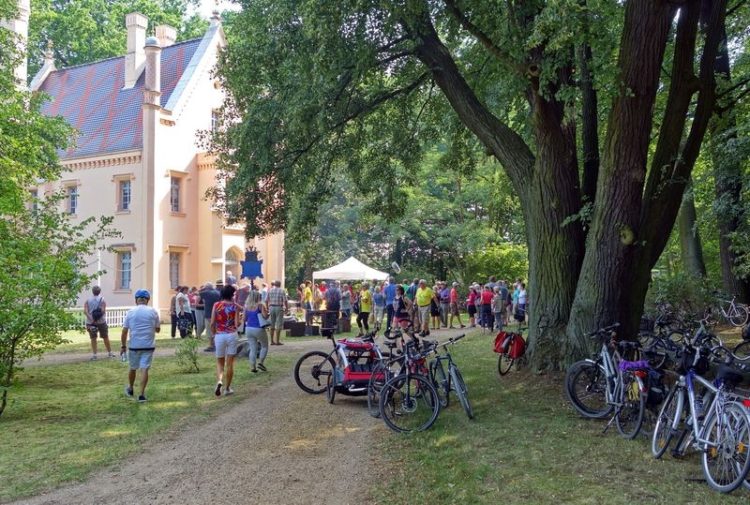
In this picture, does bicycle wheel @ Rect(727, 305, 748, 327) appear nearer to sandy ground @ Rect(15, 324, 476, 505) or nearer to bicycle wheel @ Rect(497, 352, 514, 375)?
bicycle wheel @ Rect(497, 352, 514, 375)

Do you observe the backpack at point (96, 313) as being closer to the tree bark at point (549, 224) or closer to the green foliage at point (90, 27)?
the tree bark at point (549, 224)

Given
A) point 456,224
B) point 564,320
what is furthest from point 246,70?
point 456,224

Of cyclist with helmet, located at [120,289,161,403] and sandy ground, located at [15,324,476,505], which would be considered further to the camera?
cyclist with helmet, located at [120,289,161,403]

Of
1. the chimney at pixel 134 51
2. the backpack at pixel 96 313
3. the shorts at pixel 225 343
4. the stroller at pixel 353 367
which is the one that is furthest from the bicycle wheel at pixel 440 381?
the chimney at pixel 134 51

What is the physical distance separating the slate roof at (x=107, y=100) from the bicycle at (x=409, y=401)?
26174 millimetres

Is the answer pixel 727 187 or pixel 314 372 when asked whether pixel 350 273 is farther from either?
pixel 314 372

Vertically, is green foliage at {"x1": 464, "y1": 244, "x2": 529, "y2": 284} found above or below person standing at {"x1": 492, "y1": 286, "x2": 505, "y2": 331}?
above

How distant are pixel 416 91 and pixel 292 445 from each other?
31.6ft

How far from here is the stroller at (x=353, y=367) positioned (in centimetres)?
969

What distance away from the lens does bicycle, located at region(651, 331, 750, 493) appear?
5471 mm

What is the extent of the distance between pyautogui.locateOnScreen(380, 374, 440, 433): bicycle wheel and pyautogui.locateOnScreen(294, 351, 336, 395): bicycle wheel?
6.42ft

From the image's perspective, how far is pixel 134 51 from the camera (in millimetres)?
34219

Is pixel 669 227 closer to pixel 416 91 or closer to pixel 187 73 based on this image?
pixel 416 91

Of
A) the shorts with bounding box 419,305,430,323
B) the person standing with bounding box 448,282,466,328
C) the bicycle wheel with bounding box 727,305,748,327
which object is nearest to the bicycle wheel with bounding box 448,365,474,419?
the shorts with bounding box 419,305,430,323
